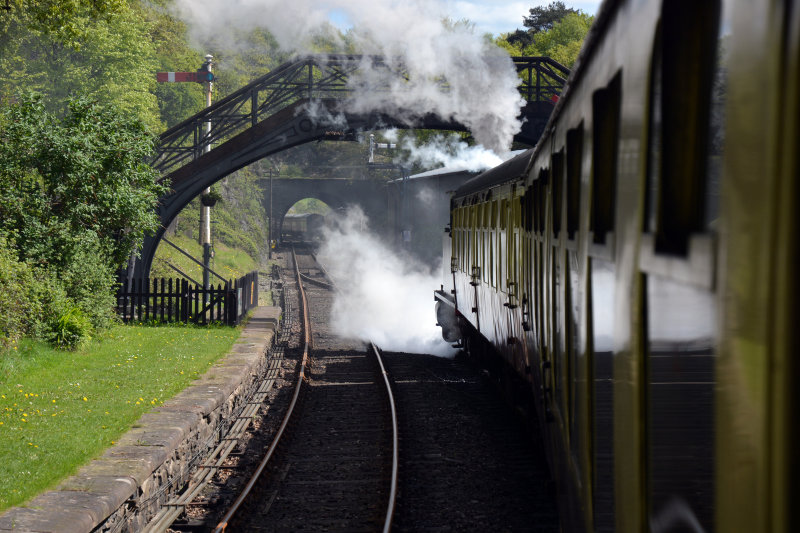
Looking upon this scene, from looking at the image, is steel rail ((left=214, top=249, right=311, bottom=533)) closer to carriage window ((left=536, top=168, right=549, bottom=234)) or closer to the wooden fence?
the wooden fence

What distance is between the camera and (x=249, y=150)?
869 inches

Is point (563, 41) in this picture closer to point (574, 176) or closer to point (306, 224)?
point (306, 224)

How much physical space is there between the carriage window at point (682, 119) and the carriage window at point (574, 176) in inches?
74.3

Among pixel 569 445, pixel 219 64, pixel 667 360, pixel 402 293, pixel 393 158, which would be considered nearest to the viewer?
pixel 667 360

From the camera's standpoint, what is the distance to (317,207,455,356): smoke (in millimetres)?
22141

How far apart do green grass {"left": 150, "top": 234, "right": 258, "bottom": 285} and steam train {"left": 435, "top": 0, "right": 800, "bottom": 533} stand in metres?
31.3

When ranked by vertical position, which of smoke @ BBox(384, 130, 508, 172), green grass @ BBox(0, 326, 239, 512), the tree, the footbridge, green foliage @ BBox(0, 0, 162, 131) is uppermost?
the tree

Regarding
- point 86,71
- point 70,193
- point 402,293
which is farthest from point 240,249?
point 70,193

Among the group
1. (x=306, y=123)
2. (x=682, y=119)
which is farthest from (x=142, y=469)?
(x=306, y=123)

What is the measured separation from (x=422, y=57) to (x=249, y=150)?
5.05 meters

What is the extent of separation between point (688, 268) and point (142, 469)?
7230 mm

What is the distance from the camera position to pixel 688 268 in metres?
1.60

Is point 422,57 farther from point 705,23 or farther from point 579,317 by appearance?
point 705,23

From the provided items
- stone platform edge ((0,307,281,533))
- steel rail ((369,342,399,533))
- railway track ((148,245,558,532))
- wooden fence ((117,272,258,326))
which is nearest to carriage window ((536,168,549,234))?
railway track ((148,245,558,532))
